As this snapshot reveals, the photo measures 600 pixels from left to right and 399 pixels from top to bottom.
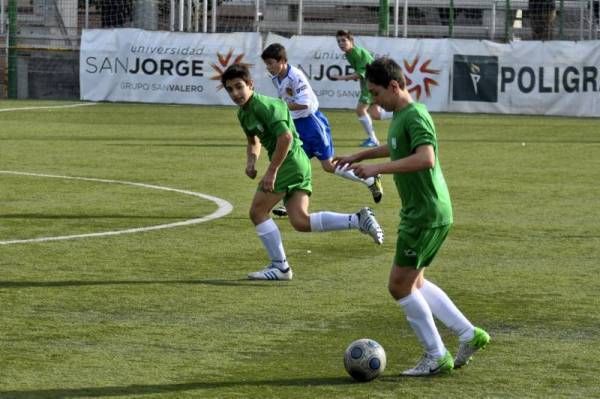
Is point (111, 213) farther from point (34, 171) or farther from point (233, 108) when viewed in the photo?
point (233, 108)

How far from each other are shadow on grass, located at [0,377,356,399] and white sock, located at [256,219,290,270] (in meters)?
3.46

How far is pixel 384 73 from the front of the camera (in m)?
8.02

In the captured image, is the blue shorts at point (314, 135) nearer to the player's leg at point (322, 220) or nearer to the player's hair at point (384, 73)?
the player's leg at point (322, 220)

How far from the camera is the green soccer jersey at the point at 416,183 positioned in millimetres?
8023

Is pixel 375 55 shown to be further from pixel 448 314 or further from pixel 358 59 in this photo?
pixel 448 314

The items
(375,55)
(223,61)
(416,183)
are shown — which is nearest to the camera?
(416,183)

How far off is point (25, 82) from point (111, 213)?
24.5 meters

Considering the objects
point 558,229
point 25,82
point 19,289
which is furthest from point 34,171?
point 25,82

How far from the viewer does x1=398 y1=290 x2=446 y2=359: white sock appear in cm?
812

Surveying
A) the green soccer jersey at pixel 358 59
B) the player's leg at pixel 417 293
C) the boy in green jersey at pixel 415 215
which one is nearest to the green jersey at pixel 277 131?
the boy in green jersey at pixel 415 215

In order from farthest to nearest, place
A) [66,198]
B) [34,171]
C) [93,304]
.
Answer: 1. [34,171]
2. [66,198]
3. [93,304]

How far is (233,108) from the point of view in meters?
36.3

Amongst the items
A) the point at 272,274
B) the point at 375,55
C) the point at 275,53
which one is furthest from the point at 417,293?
the point at 375,55

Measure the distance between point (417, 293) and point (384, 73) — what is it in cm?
127
